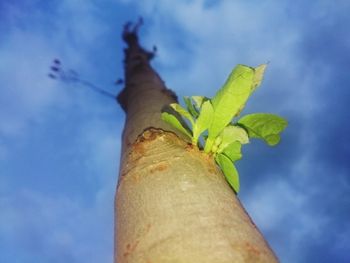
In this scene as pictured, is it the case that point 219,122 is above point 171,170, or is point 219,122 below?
above

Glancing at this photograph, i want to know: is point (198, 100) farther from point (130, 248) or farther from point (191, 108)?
point (130, 248)

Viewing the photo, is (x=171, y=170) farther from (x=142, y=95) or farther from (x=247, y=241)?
(x=142, y=95)

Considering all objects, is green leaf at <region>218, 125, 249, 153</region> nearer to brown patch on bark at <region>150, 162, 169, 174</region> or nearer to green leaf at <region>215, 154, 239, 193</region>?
green leaf at <region>215, 154, 239, 193</region>

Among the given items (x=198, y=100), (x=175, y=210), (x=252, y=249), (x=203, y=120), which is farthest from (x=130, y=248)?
(x=198, y=100)

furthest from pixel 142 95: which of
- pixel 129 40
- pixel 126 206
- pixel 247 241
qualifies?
pixel 129 40

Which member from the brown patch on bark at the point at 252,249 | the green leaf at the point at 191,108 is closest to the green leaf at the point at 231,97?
the green leaf at the point at 191,108

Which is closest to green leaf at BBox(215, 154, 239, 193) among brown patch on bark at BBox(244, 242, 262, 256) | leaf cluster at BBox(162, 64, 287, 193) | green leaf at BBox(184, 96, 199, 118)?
leaf cluster at BBox(162, 64, 287, 193)
